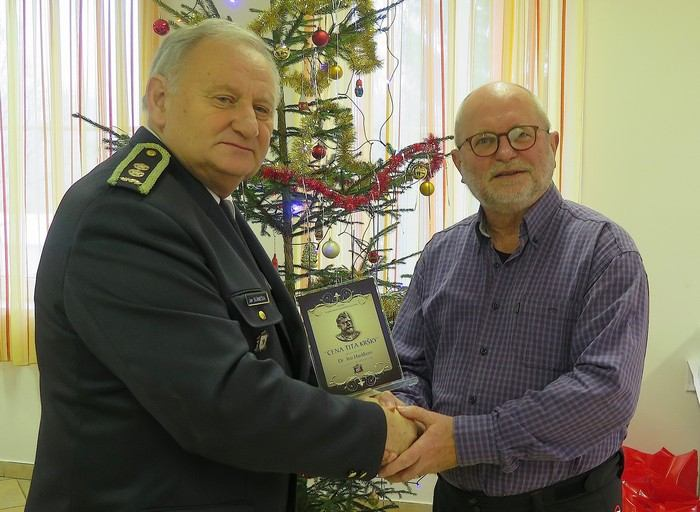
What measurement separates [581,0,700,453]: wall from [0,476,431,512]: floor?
1.12 meters

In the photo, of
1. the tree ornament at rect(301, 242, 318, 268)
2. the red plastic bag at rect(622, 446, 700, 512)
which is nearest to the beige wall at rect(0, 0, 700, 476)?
the red plastic bag at rect(622, 446, 700, 512)

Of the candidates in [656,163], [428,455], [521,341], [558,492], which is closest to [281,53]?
[521,341]

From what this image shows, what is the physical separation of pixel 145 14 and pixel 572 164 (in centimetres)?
243

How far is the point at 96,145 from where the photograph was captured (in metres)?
3.52

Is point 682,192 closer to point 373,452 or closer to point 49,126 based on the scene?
point 373,452

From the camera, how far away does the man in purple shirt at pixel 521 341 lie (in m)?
1.32

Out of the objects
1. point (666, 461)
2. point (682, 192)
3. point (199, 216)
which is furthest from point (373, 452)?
point (682, 192)

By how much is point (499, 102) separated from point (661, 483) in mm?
1996

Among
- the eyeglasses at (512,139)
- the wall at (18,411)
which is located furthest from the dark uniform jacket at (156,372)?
the wall at (18,411)

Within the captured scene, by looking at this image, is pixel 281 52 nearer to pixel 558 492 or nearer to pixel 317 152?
pixel 317 152

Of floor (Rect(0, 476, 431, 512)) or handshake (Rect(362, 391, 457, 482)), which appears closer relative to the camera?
handshake (Rect(362, 391, 457, 482))

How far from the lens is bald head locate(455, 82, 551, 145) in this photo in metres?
1.56

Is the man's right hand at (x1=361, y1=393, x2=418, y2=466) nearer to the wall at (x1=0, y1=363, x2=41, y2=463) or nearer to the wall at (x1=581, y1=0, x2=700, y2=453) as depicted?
the wall at (x1=581, y1=0, x2=700, y2=453)

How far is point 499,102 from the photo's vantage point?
61.6 inches
